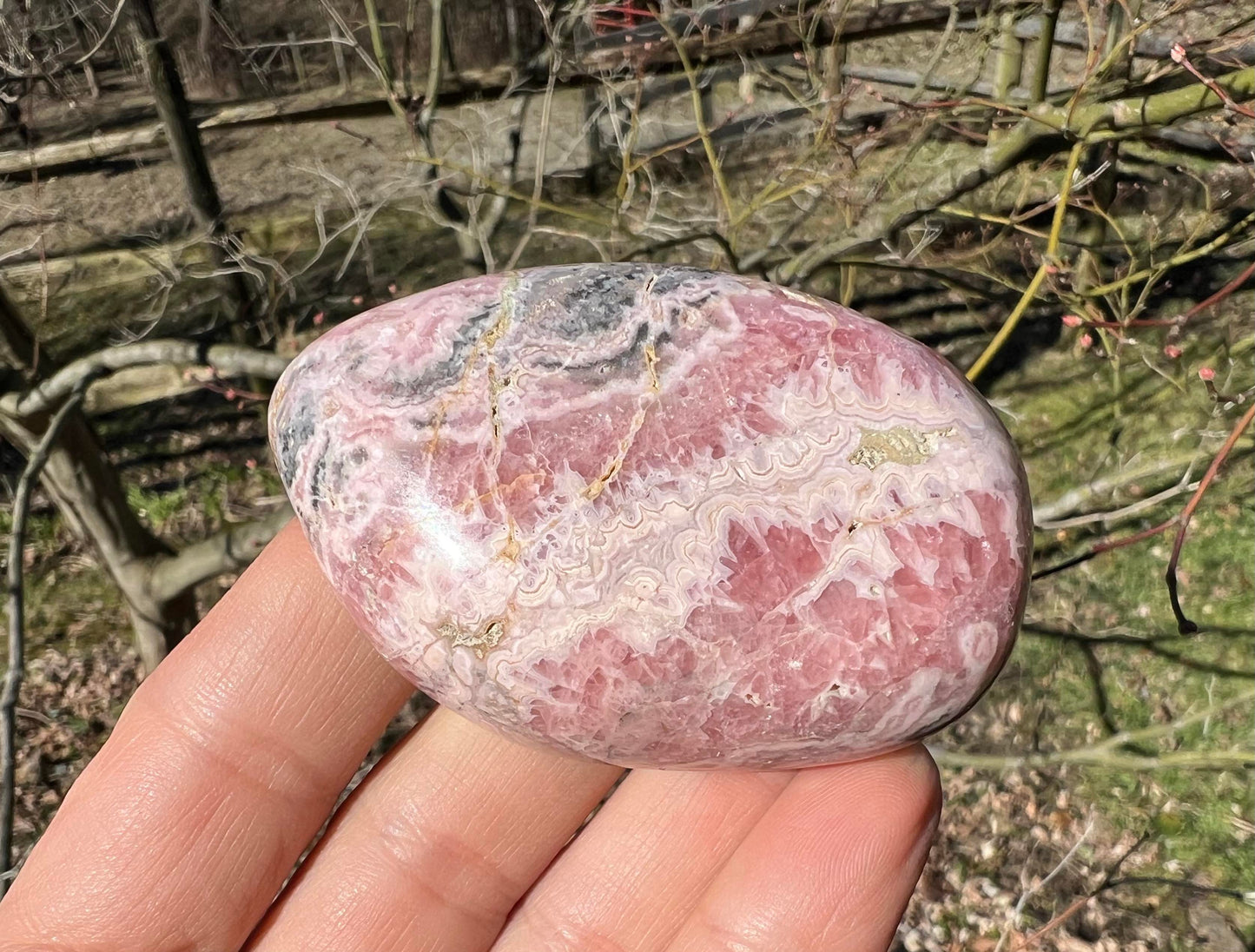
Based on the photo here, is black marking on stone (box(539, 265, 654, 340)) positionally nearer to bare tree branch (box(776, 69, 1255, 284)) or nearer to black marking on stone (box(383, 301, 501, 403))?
black marking on stone (box(383, 301, 501, 403))

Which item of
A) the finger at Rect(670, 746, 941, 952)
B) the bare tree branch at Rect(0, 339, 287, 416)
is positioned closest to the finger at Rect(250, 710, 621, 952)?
the finger at Rect(670, 746, 941, 952)

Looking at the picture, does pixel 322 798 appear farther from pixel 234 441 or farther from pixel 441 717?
pixel 234 441

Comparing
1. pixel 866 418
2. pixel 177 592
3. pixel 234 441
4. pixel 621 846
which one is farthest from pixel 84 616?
pixel 866 418

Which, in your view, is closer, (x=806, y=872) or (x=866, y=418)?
(x=866, y=418)

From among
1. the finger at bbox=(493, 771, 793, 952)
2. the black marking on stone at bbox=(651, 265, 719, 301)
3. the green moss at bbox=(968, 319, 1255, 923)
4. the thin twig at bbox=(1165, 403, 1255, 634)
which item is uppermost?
the black marking on stone at bbox=(651, 265, 719, 301)

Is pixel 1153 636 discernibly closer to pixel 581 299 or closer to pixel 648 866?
pixel 648 866

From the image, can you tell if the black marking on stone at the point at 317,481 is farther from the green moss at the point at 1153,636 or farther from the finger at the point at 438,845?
the green moss at the point at 1153,636

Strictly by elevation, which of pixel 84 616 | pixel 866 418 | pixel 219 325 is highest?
pixel 866 418

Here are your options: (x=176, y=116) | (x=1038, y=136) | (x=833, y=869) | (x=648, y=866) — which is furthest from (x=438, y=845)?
(x=176, y=116)

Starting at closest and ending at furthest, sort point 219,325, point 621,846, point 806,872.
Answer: point 806,872, point 621,846, point 219,325
